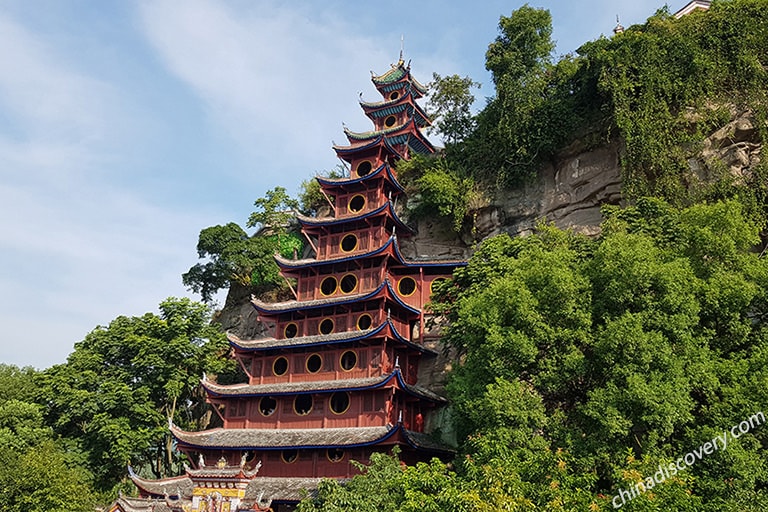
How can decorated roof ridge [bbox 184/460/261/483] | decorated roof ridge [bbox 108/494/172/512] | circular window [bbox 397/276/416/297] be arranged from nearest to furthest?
decorated roof ridge [bbox 184/460/261/483] < decorated roof ridge [bbox 108/494/172/512] < circular window [bbox 397/276/416/297]

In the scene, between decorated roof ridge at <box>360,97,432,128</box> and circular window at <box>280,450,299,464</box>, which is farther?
decorated roof ridge at <box>360,97,432,128</box>

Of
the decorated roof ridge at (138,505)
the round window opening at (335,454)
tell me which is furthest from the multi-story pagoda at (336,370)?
the decorated roof ridge at (138,505)

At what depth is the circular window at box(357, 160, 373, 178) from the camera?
30281mm

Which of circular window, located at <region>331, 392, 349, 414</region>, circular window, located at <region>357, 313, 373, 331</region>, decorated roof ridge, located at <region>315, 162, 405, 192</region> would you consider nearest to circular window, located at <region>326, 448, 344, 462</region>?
circular window, located at <region>331, 392, 349, 414</region>

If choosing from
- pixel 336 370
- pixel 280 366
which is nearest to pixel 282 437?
pixel 336 370

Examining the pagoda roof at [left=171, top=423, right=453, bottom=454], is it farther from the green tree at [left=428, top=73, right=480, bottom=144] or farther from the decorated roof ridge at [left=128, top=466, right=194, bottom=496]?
the green tree at [left=428, top=73, right=480, bottom=144]

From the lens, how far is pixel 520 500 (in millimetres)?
12070

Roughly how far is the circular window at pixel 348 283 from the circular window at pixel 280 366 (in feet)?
12.3

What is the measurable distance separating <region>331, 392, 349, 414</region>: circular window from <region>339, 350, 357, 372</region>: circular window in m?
1.11

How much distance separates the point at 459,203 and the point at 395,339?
803 cm

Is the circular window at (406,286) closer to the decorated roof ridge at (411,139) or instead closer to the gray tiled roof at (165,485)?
the decorated roof ridge at (411,139)

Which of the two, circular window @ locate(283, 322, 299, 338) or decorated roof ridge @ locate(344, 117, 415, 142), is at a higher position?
decorated roof ridge @ locate(344, 117, 415, 142)

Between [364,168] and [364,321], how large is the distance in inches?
341

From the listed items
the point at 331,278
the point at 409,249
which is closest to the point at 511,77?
the point at 409,249
